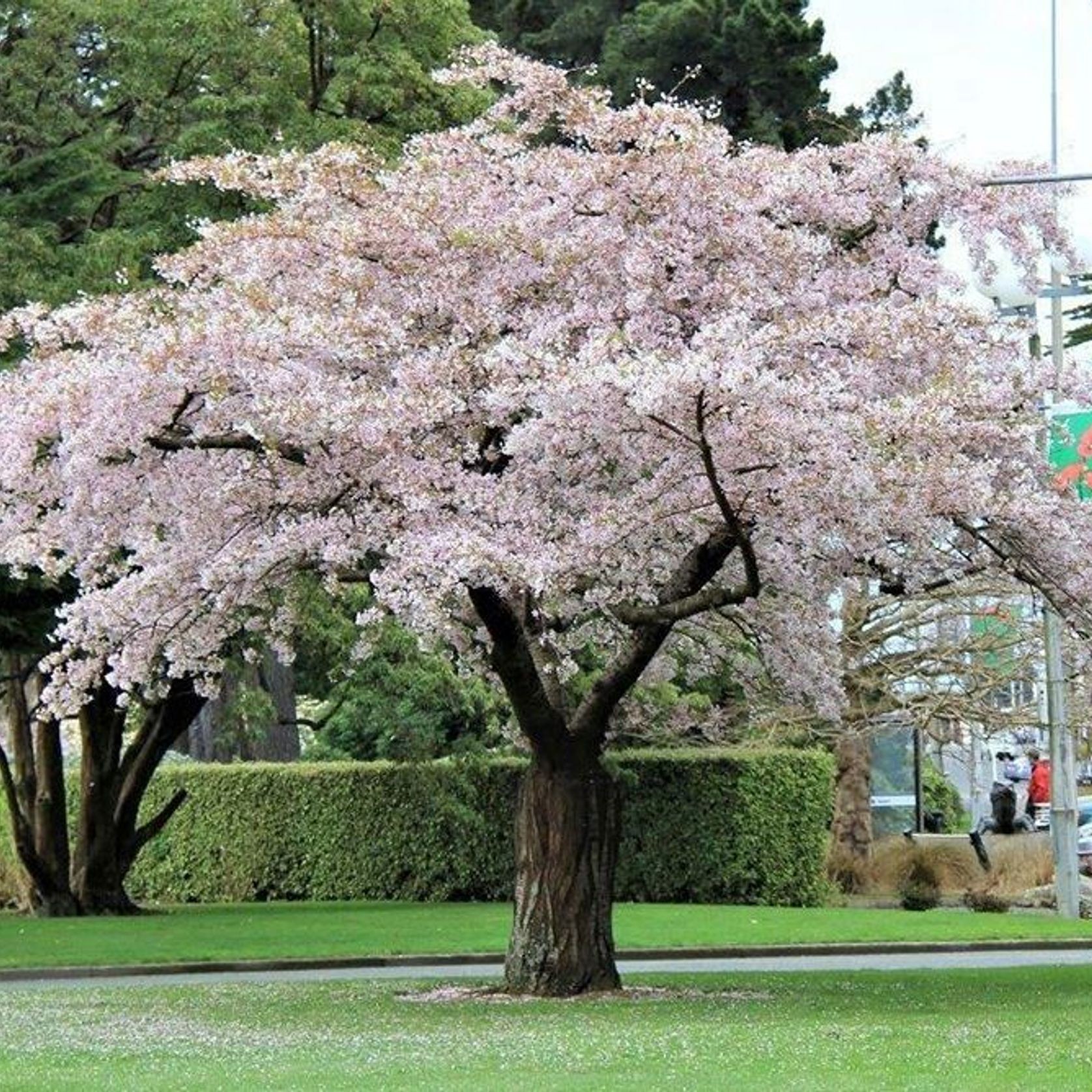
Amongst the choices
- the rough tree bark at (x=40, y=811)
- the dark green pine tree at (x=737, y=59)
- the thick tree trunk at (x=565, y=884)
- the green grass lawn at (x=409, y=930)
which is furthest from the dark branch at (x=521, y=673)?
the dark green pine tree at (x=737, y=59)

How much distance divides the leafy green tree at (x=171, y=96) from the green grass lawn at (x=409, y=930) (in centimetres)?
757

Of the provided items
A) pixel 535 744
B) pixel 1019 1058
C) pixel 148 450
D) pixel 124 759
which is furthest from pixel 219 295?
pixel 124 759

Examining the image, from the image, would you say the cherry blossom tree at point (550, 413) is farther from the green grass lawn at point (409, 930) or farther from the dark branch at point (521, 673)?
the green grass lawn at point (409, 930)

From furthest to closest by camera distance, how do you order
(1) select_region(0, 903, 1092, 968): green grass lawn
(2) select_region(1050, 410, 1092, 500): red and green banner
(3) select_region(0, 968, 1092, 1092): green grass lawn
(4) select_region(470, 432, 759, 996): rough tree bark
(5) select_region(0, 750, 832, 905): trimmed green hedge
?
1. (5) select_region(0, 750, 832, 905): trimmed green hedge
2. (1) select_region(0, 903, 1092, 968): green grass lawn
3. (2) select_region(1050, 410, 1092, 500): red and green banner
4. (4) select_region(470, 432, 759, 996): rough tree bark
5. (3) select_region(0, 968, 1092, 1092): green grass lawn

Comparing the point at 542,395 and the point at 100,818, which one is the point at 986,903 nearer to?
the point at 100,818

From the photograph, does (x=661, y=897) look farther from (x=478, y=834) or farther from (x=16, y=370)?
(x=16, y=370)

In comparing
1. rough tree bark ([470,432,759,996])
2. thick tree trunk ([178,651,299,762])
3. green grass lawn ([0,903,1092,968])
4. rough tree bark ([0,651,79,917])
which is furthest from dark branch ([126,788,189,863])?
rough tree bark ([470,432,759,996])

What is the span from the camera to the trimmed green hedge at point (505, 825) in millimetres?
33594

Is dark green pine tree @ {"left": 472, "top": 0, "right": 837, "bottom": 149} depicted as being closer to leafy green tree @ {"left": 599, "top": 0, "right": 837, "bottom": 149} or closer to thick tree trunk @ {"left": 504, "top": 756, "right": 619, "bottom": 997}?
leafy green tree @ {"left": 599, "top": 0, "right": 837, "bottom": 149}

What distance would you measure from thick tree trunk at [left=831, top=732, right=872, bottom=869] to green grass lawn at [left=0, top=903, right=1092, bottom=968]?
20.6ft

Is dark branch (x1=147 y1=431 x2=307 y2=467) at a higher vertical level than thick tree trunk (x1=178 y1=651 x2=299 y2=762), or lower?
higher

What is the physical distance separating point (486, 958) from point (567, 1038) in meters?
9.76

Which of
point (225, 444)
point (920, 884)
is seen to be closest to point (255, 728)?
point (920, 884)

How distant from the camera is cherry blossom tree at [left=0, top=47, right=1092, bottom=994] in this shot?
53.7ft
